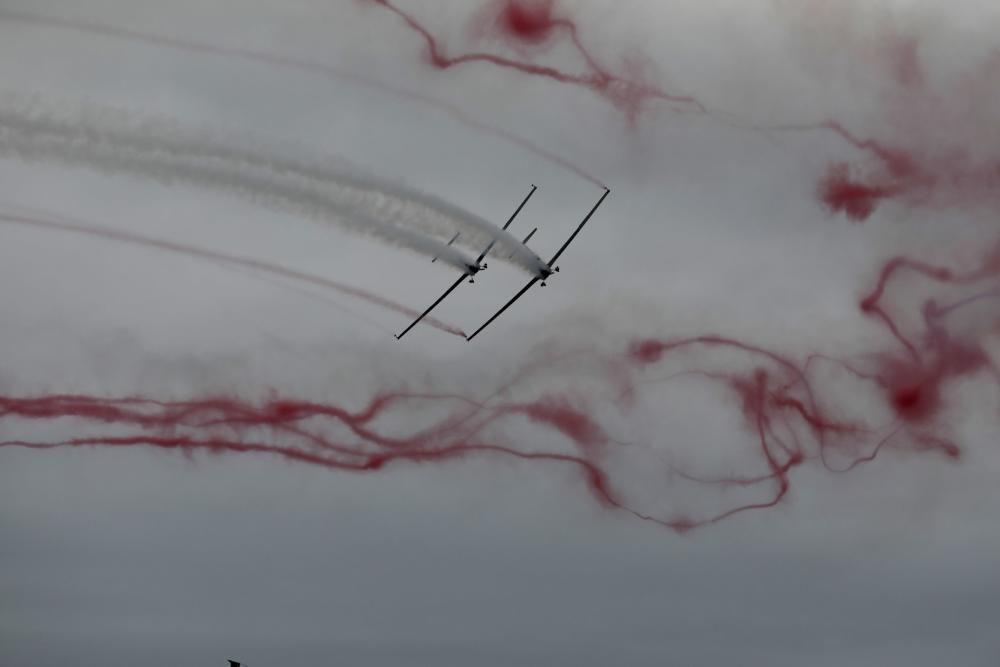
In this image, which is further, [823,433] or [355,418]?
[823,433]

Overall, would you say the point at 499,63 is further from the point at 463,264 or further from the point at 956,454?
the point at 956,454

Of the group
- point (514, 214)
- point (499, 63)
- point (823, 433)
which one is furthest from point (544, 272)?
point (823, 433)

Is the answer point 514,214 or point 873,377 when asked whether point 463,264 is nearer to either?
point 514,214

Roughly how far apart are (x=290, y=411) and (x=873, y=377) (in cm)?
2843

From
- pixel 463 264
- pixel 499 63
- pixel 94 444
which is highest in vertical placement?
pixel 499 63

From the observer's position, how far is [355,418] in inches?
3967

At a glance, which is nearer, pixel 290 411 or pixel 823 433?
pixel 290 411

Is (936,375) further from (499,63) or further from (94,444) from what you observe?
(94,444)

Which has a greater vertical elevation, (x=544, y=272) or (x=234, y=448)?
(x=544, y=272)

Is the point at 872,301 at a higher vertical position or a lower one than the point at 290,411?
higher

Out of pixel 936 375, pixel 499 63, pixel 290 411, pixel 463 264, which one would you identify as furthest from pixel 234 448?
pixel 936 375

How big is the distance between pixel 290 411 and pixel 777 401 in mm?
23400

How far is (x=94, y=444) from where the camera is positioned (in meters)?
95.4

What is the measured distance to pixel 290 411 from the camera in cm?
9919
